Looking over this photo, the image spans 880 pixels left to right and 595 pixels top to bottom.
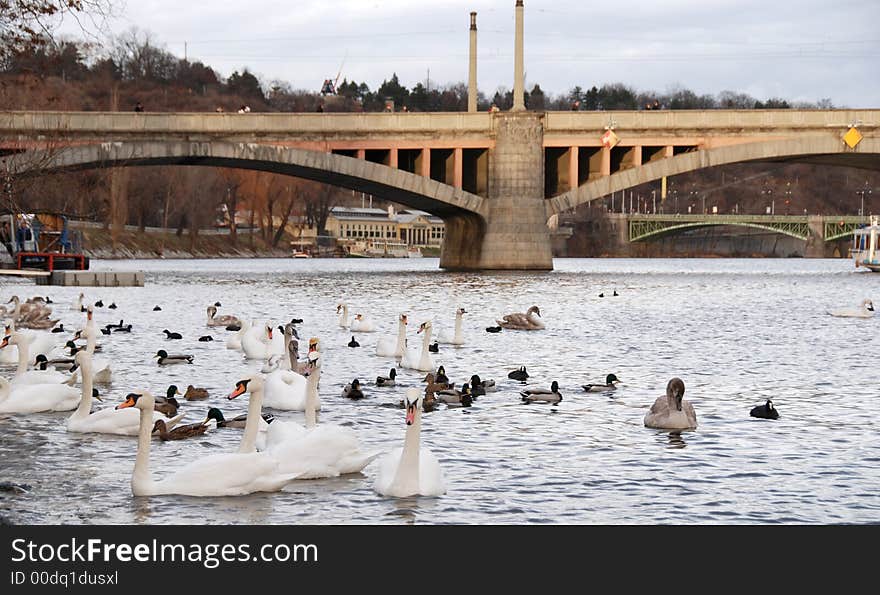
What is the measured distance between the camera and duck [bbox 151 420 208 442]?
16.5m

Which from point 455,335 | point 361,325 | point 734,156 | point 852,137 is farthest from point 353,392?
point 852,137

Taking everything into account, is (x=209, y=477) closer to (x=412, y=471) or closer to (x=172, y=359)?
(x=412, y=471)

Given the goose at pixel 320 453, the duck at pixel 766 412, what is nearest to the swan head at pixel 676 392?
the duck at pixel 766 412

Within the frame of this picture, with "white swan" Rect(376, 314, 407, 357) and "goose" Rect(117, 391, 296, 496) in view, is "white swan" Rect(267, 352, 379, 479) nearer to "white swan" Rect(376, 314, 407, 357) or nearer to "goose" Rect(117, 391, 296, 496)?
"goose" Rect(117, 391, 296, 496)

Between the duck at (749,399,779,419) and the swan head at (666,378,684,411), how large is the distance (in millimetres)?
1646

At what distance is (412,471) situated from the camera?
13.2 m

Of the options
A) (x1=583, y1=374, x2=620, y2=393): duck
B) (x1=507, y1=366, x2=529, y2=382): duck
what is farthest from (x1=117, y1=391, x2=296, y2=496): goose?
(x1=507, y1=366, x2=529, y2=382): duck

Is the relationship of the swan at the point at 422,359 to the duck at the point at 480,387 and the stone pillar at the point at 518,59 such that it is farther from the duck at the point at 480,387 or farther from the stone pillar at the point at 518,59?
the stone pillar at the point at 518,59

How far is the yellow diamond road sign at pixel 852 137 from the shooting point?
70.6m

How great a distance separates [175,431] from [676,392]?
19.8 ft

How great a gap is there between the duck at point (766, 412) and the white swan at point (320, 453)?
6445mm
